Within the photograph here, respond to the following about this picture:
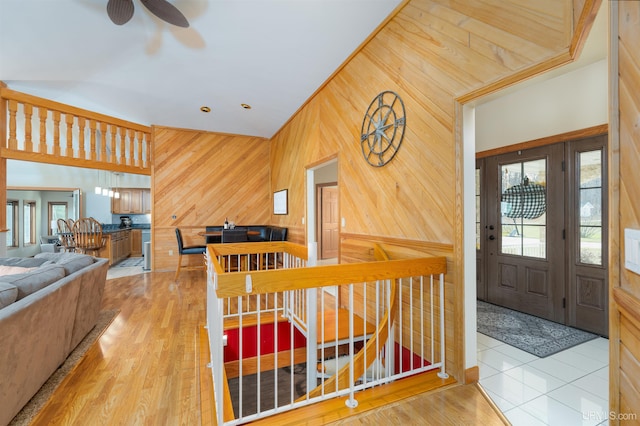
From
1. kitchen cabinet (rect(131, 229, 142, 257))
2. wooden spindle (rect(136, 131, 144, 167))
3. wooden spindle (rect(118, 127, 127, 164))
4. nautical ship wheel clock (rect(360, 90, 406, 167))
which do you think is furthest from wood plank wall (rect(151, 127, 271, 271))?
nautical ship wheel clock (rect(360, 90, 406, 167))

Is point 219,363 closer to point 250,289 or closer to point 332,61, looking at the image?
point 250,289

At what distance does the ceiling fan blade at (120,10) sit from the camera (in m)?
2.50

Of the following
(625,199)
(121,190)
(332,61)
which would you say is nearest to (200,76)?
(332,61)

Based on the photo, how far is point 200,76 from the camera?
4.25 m

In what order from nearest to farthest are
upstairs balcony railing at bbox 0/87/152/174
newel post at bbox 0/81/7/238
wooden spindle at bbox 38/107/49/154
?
newel post at bbox 0/81/7/238
upstairs balcony railing at bbox 0/87/152/174
wooden spindle at bbox 38/107/49/154

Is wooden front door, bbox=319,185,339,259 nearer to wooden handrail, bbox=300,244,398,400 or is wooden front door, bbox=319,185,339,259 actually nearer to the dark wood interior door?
the dark wood interior door

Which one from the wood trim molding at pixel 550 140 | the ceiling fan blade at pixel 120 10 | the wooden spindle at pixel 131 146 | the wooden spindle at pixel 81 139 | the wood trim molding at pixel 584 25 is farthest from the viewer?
the wooden spindle at pixel 131 146

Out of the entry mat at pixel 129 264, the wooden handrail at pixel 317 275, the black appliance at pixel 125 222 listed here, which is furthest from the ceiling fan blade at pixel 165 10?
the black appliance at pixel 125 222

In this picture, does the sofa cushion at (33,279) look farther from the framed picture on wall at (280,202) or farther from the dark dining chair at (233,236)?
the framed picture on wall at (280,202)

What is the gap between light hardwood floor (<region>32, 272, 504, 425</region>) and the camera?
1718mm

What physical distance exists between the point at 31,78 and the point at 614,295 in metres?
6.41

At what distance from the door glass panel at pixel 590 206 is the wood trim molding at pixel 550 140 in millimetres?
197

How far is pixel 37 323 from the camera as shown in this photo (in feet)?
5.93

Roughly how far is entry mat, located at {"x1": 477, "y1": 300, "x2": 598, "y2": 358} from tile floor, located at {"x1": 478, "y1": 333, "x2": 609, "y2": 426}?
92 millimetres
